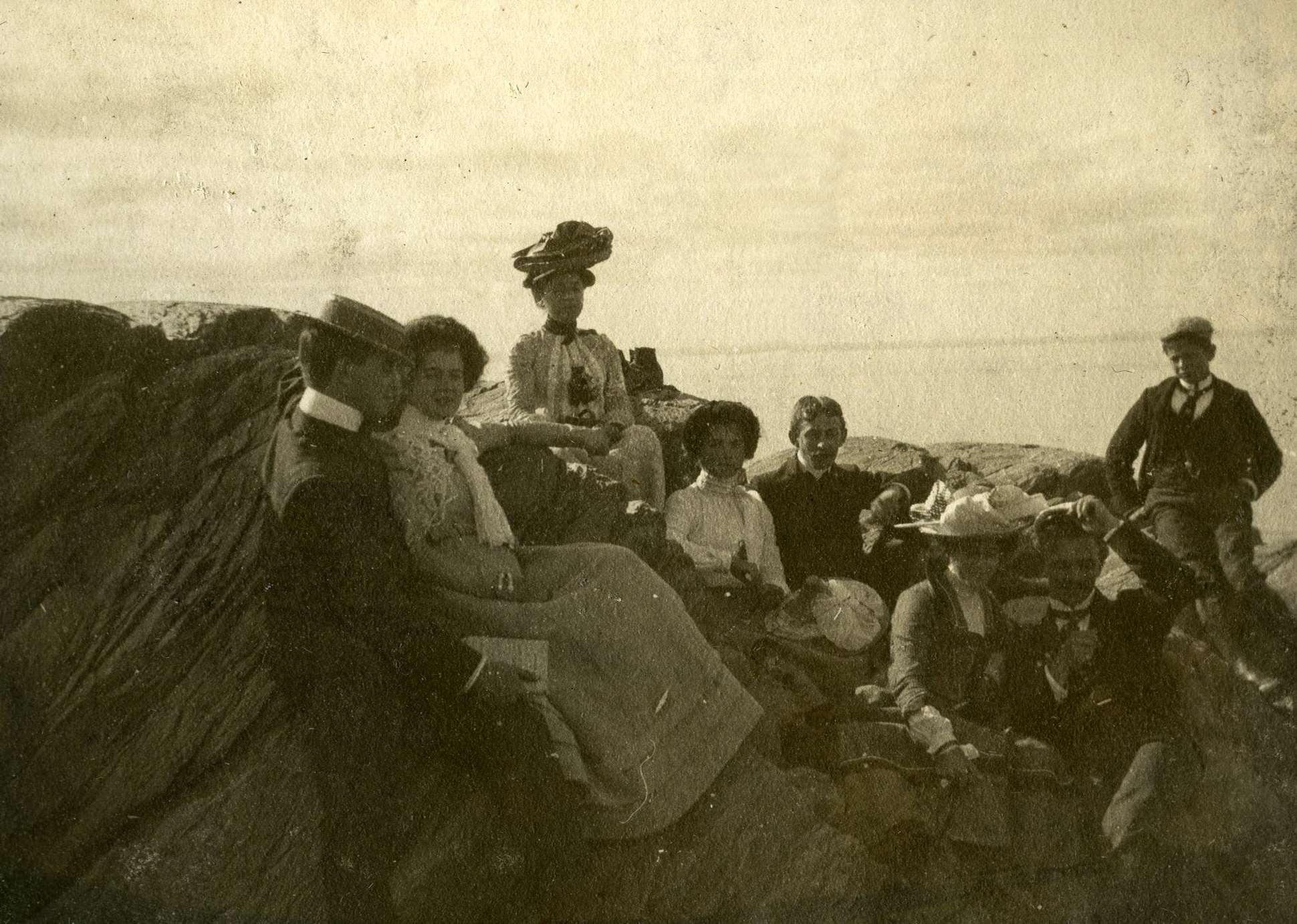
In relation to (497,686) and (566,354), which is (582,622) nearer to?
(497,686)

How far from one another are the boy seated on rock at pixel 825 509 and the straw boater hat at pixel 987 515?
0.54 metres

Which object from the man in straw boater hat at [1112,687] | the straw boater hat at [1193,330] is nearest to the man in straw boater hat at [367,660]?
the man in straw boater hat at [1112,687]

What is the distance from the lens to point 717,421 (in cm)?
577

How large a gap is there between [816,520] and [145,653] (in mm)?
2614

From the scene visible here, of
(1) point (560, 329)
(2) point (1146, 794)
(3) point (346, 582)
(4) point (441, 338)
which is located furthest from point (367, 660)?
(2) point (1146, 794)

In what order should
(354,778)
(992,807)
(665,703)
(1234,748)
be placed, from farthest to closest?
(1234,748) < (992,807) < (665,703) < (354,778)

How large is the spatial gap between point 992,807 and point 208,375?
3.10 meters

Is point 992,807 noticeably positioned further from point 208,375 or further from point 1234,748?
point 208,375

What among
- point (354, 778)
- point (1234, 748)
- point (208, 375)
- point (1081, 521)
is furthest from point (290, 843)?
point (1234, 748)

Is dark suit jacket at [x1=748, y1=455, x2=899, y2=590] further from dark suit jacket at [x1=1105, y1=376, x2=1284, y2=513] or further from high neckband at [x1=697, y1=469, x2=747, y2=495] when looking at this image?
dark suit jacket at [x1=1105, y1=376, x2=1284, y2=513]

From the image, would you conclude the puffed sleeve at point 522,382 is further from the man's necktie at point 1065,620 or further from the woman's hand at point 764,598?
the man's necktie at point 1065,620

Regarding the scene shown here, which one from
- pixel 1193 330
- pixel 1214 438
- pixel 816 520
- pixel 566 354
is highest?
pixel 1193 330

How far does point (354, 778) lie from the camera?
437 centimetres

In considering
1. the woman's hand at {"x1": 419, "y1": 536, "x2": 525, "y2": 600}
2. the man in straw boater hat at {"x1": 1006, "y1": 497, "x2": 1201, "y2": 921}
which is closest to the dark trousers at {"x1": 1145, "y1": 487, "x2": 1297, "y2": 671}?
the man in straw boater hat at {"x1": 1006, "y1": 497, "x2": 1201, "y2": 921}
